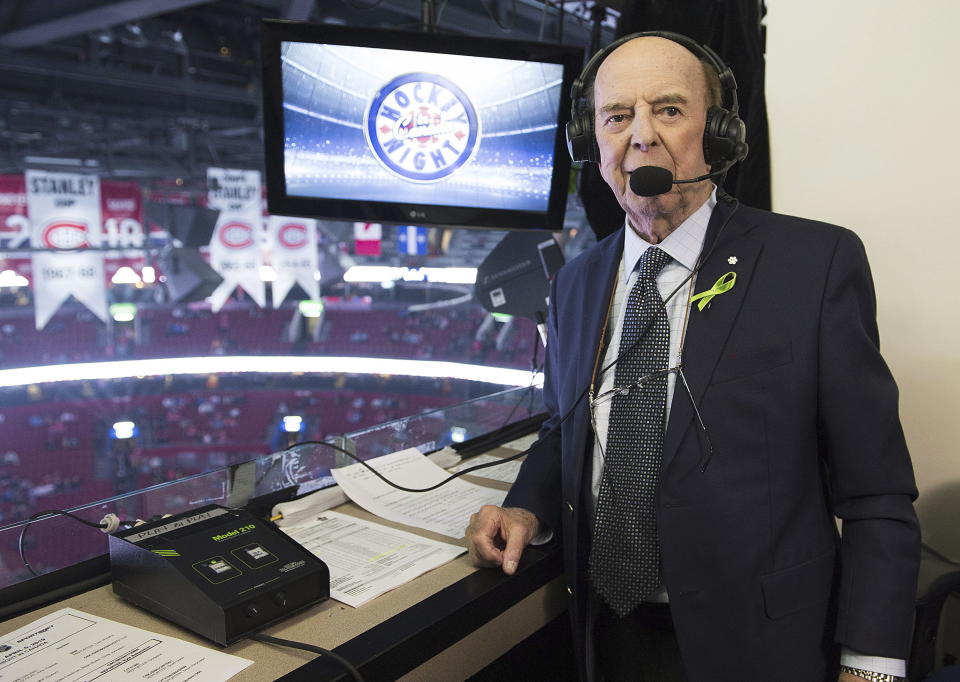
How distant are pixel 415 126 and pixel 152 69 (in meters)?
8.58

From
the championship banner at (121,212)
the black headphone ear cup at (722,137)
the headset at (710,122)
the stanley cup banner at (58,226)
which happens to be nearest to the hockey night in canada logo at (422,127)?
the headset at (710,122)

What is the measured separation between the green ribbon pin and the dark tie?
8cm

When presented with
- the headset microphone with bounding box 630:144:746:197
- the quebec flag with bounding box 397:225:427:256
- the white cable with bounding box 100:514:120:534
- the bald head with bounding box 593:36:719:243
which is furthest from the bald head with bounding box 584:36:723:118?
the quebec flag with bounding box 397:225:427:256

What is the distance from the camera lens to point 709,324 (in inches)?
46.9

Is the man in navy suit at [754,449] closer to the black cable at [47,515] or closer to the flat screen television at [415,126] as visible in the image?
the black cable at [47,515]

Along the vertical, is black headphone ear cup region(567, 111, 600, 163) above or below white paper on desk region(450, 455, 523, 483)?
above

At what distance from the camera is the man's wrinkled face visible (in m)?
1.25

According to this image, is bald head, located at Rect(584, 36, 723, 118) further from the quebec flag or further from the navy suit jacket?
the quebec flag

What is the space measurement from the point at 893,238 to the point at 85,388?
1444 centimetres

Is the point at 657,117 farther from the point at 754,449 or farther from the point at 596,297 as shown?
the point at 754,449

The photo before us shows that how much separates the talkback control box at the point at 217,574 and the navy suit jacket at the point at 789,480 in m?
0.57

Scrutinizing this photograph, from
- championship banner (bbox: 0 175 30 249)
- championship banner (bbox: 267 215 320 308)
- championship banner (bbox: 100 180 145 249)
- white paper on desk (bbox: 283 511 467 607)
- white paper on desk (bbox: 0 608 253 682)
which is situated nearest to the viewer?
white paper on desk (bbox: 0 608 253 682)

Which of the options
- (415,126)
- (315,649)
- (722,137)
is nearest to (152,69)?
(415,126)

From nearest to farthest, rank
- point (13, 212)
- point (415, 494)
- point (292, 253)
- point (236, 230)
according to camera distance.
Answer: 1. point (415, 494)
2. point (13, 212)
3. point (292, 253)
4. point (236, 230)
